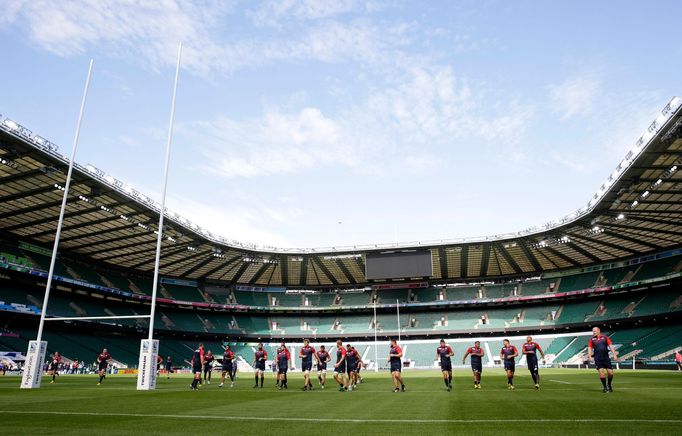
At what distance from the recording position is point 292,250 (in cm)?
6356

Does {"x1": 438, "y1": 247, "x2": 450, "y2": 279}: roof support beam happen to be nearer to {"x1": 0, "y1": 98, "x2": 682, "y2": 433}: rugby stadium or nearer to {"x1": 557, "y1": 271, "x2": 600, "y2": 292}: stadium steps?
{"x1": 0, "y1": 98, "x2": 682, "y2": 433}: rugby stadium

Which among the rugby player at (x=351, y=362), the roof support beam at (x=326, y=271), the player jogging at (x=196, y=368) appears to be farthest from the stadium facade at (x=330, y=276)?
the rugby player at (x=351, y=362)

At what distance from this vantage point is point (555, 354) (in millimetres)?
59375

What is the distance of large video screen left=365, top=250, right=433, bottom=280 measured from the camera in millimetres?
61688

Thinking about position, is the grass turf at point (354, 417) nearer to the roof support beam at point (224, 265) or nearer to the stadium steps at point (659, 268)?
the stadium steps at point (659, 268)

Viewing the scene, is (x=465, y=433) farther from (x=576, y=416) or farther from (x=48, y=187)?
(x=48, y=187)

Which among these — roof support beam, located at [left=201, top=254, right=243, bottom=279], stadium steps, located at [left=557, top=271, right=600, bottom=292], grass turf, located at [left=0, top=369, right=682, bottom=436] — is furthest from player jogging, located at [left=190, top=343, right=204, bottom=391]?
stadium steps, located at [left=557, top=271, right=600, bottom=292]

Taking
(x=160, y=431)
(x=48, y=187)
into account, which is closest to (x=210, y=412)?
(x=160, y=431)

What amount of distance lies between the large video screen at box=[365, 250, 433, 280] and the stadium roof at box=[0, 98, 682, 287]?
1256mm

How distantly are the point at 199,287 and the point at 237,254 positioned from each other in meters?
14.4

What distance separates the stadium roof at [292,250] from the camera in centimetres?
3381

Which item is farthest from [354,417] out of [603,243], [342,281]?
[342,281]

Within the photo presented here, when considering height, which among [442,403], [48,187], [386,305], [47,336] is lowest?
[442,403]

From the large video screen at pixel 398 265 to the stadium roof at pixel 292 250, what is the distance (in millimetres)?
1256
